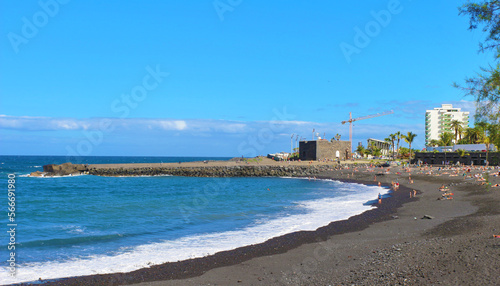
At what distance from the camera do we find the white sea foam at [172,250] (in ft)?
39.1

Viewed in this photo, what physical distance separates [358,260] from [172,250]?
23.8 ft

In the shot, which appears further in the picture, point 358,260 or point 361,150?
point 361,150

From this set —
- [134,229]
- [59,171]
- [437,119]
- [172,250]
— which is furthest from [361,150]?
[172,250]

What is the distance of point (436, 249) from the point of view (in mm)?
10875

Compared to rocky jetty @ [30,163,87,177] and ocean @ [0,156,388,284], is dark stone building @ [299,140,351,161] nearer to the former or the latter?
rocky jetty @ [30,163,87,177]

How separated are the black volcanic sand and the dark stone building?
240ft

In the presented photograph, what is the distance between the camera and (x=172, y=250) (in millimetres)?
14602

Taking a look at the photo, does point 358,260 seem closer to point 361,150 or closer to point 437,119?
point 361,150

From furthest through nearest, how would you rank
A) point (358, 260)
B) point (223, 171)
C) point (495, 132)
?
point (223, 171), point (358, 260), point (495, 132)

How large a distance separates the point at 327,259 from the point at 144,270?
19.6 ft

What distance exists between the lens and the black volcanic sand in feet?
29.6

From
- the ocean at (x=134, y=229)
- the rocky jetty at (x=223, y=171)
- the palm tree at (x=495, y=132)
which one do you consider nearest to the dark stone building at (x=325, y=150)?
the rocky jetty at (x=223, y=171)

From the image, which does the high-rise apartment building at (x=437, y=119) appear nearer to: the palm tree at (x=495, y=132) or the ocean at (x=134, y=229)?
the ocean at (x=134, y=229)

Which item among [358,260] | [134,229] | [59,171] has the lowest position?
[134,229]
